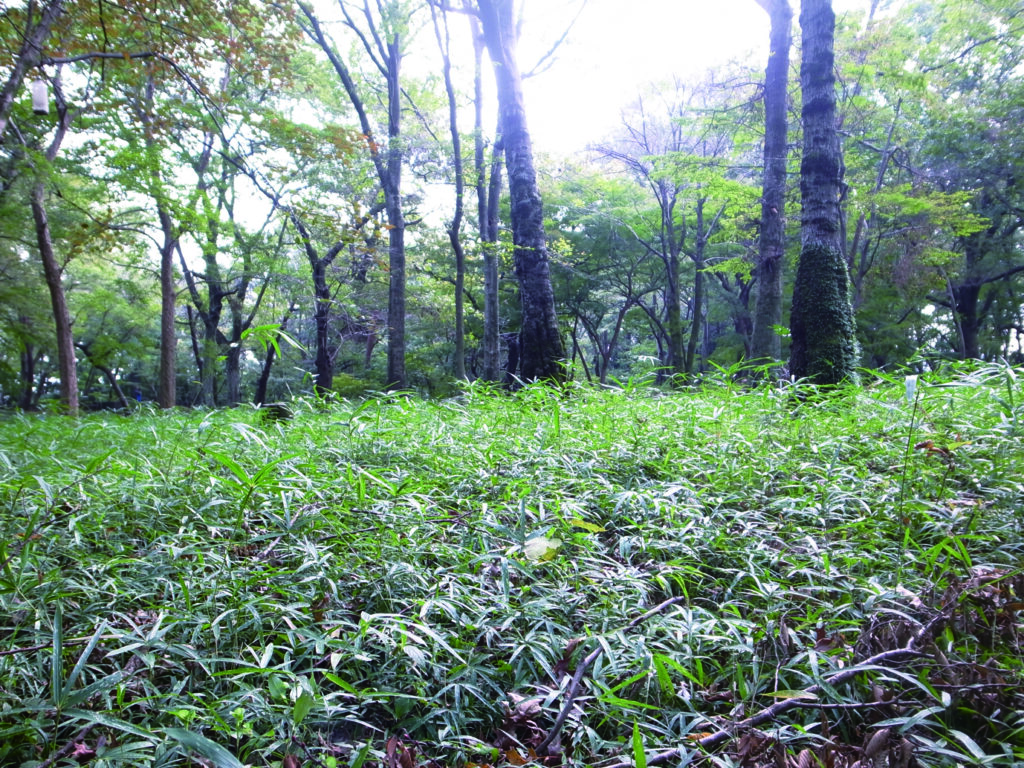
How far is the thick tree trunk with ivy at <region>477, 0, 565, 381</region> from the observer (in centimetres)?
647

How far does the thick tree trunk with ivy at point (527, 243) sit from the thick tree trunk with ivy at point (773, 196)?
295cm

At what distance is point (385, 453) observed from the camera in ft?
10.2

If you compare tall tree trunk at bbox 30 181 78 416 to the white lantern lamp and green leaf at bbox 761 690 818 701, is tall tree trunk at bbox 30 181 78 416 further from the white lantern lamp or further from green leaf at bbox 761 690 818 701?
green leaf at bbox 761 690 818 701

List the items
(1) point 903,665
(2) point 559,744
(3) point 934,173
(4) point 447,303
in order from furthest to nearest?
1. (4) point 447,303
2. (3) point 934,173
3. (1) point 903,665
4. (2) point 559,744

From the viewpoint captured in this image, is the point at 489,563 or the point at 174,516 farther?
the point at 174,516

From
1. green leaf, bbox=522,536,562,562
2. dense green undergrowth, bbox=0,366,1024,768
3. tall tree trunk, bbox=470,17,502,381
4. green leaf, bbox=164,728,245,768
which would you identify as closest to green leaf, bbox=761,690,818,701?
dense green undergrowth, bbox=0,366,1024,768

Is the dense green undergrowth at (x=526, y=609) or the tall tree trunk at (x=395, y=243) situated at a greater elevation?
the tall tree trunk at (x=395, y=243)

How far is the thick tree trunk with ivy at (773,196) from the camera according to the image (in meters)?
7.57

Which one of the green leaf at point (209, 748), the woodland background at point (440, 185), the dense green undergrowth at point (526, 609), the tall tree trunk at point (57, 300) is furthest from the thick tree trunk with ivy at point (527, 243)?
the tall tree trunk at point (57, 300)

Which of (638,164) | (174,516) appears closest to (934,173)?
(638,164)

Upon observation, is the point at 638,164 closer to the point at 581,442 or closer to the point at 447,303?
the point at 447,303

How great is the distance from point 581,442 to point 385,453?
3.73 feet

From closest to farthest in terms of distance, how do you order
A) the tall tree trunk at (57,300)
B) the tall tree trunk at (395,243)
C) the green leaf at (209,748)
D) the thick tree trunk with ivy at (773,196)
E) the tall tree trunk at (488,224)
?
the green leaf at (209,748)
the thick tree trunk with ivy at (773,196)
the tall tree trunk at (57,300)
the tall tree trunk at (395,243)
the tall tree trunk at (488,224)

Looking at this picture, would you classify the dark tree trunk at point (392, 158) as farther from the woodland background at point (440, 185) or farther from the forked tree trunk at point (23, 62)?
the forked tree trunk at point (23, 62)
